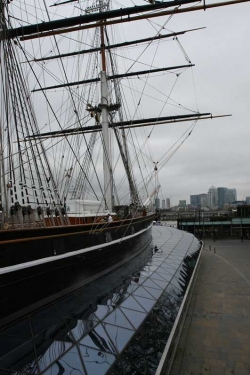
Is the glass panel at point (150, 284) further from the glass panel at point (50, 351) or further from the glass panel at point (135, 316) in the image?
the glass panel at point (50, 351)

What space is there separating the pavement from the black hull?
346 centimetres

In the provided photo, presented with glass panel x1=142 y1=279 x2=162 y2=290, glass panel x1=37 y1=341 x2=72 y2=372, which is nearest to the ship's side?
glass panel x1=37 y1=341 x2=72 y2=372

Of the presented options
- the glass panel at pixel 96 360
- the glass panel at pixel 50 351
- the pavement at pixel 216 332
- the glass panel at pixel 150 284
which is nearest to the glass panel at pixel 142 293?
the glass panel at pixel 150 284

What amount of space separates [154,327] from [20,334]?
3.14m

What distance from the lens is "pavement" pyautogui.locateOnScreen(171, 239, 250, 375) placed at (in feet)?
25.3

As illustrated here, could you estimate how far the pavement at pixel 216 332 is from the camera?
7707 millimetres

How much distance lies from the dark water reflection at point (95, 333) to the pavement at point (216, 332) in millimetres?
1177

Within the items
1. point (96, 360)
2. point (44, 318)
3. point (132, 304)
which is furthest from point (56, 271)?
point (96, 360)

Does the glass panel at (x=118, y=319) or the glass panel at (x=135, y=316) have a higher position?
the glass panel at (x=118, y=319)

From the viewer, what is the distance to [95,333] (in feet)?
19.2

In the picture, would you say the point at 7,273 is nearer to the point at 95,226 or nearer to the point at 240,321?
the point at 95,226

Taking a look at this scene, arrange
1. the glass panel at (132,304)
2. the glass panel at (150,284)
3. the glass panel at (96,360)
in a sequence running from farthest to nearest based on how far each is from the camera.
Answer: the glass panel at (150,284), the glass panel at (132,304), the glass panel at (96,360)

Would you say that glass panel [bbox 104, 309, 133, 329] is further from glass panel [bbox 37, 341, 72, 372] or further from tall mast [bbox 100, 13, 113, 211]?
tall mast [bbox 100, 13, 113, 211]

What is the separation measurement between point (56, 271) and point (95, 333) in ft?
6.17
